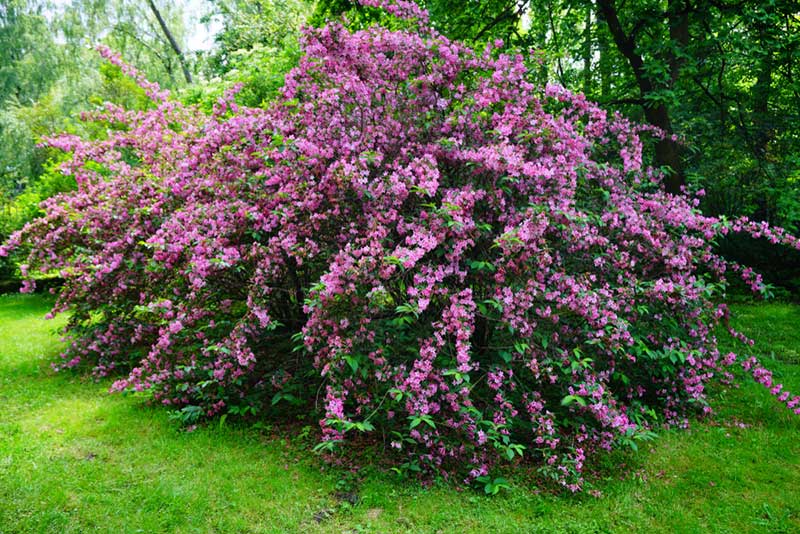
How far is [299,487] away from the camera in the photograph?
3.88 metres

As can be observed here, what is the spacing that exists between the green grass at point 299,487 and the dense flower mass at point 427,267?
264 mm

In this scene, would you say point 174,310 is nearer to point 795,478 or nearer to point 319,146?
point 319,146

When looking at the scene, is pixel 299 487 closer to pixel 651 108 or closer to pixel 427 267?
pixel 427 267

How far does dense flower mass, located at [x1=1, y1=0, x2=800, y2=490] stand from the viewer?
3.98 metres

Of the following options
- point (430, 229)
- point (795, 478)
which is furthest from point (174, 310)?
point (795, 478)

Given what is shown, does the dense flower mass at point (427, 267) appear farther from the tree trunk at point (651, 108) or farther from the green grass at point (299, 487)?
the tree trunk at point (651, 108)

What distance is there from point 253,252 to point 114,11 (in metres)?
23.7

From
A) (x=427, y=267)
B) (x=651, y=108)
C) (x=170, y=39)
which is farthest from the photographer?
(x=170, y=39)

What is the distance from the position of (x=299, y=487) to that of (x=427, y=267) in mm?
1719

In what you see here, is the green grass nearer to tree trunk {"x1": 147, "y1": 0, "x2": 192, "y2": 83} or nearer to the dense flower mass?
the dense flower mass

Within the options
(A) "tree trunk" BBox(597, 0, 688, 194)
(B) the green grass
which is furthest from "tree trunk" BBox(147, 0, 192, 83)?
(B) the green grass

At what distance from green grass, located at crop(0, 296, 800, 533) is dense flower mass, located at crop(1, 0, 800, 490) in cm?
26

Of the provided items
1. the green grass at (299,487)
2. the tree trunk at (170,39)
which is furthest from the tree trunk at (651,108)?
the tree trunk at (170,39)

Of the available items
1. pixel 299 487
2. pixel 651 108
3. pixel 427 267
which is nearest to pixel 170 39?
pixel 651 108
